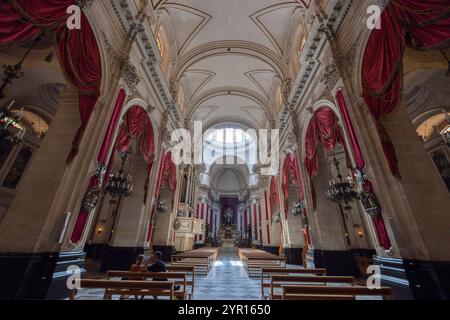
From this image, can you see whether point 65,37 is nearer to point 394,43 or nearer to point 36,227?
point 36,227

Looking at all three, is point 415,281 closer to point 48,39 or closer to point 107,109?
point 107,109

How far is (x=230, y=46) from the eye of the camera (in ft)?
35.4

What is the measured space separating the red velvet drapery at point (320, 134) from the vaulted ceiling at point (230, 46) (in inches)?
174

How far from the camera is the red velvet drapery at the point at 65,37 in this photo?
9.30 feet

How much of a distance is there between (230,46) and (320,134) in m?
7.62

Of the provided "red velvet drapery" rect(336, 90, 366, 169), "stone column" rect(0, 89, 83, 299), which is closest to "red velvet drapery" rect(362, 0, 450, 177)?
"red velvet drapery" rect(336, 90, 366, 169)

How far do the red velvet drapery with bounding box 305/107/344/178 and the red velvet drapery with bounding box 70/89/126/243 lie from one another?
641 centimetres

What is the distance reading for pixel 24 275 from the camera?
10.2 feet

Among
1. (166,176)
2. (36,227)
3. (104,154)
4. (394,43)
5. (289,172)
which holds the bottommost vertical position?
(36,227)

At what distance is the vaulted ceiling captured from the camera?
8883 millimetres

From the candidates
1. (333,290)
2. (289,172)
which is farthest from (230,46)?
(333,290)

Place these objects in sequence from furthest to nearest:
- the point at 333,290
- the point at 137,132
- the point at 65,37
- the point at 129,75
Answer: the point at 137,132
the point at 129,75
the point at 65,37
the point at 333,290

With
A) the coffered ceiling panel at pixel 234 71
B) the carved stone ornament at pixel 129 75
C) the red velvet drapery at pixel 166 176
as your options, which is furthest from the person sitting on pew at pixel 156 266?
the coffered ceiling panel at pixel 234 71

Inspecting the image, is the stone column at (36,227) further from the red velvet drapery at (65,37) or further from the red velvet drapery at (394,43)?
the red velvet drapery at (394,43)
